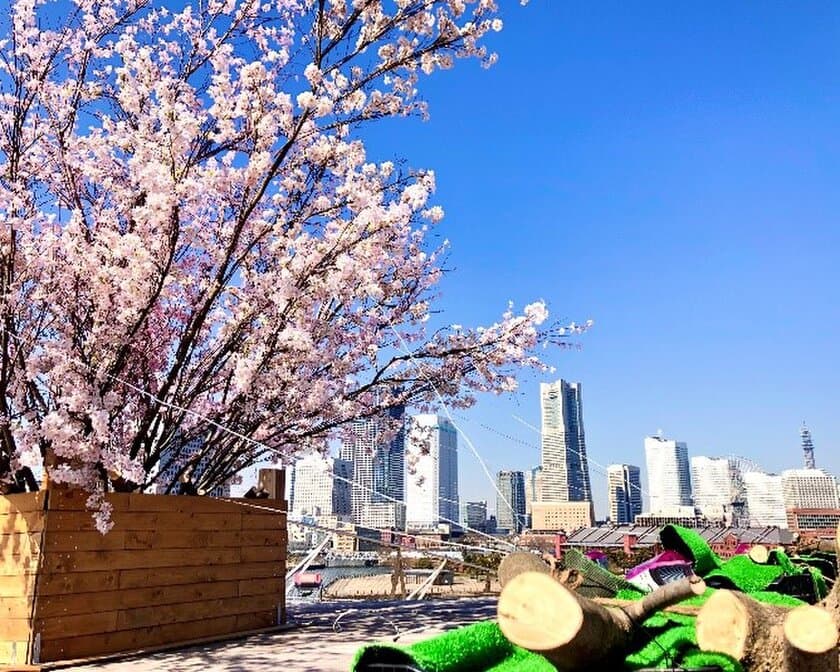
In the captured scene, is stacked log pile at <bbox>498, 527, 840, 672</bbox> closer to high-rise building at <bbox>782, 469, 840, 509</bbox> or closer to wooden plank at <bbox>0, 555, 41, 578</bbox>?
wooden plank at <bbox>0, 555, 41, 578</bbox>

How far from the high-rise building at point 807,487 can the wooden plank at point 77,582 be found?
115314 millimetres

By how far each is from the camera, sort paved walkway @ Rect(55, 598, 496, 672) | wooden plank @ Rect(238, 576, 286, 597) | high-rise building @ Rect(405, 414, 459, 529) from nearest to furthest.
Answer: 1. paved walkway @ Rect(55, 598, 496, 672)
2. wooden plank @ Rect(238, 576, 286, 597)
3. high-rise building @ Rect(405, 414, 459, 529)

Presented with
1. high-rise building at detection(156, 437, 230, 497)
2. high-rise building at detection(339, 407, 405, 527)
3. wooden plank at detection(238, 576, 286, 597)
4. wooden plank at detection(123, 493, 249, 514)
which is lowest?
wooden plank at detection(238, 576, 286, 597)

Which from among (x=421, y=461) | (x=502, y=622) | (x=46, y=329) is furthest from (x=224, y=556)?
(x=502, y=622)

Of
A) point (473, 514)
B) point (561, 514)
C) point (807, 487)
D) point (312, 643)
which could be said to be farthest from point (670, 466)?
point (312, 643)

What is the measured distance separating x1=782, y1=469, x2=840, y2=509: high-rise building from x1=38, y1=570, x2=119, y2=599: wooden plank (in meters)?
115

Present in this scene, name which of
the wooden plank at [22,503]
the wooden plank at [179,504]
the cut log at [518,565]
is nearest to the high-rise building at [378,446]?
the wooden plank at [179,504]

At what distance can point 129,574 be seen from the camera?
21.7 feet

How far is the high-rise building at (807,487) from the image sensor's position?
106 meters

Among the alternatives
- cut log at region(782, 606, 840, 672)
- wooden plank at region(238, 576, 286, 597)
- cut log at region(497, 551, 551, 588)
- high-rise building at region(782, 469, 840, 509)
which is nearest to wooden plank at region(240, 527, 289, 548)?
wooden plank at region(238, 576, 286, 597)

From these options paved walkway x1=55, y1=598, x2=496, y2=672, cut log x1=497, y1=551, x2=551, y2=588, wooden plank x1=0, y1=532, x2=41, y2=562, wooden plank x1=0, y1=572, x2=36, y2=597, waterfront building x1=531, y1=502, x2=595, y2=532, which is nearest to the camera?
cut log x1=497, y1=551, x2=551, y2=588

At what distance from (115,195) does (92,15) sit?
6.54 feet

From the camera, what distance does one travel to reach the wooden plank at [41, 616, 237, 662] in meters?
5.97

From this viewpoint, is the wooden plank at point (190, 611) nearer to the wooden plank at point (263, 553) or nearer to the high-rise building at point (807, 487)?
the wooden plank at point (263, 553)
